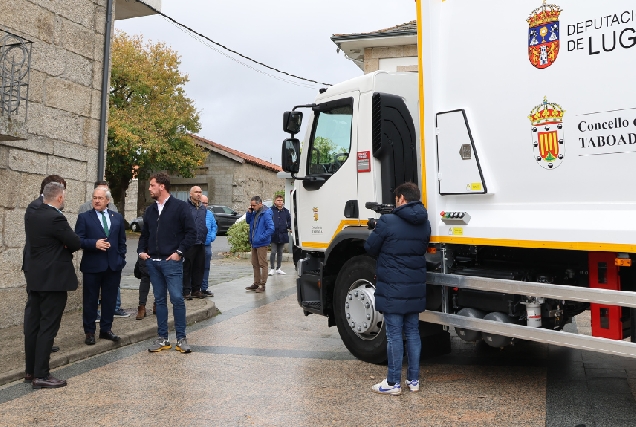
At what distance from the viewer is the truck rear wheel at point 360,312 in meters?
5.76

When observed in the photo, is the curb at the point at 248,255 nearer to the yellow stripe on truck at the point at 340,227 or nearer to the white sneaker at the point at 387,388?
the yellow stripe on truck at the point at 340,227

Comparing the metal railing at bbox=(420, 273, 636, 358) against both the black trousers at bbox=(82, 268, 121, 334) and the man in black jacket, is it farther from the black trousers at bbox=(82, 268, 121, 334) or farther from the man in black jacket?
the black trousers at bbox=(82, 268, 121, 334)

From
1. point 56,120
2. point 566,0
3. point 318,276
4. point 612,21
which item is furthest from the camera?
point 56,120

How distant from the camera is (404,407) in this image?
469 cm

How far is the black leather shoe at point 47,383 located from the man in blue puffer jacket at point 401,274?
8.46ft

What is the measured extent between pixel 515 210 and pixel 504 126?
0.62m

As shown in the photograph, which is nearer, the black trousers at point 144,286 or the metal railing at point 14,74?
the metal railing at point 14,74

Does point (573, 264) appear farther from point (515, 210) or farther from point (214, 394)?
point (214, 394)

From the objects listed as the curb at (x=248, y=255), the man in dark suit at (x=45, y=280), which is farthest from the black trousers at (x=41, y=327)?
the curb at (x=248, y=255)

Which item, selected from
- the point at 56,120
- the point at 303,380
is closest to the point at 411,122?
the point at 303,380

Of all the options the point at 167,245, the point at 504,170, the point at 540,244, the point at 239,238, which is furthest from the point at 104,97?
the point at 239,238

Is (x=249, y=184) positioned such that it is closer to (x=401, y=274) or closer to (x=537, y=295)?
(x=401, y=274)

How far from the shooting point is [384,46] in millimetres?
17500

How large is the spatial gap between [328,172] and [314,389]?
2.17m
